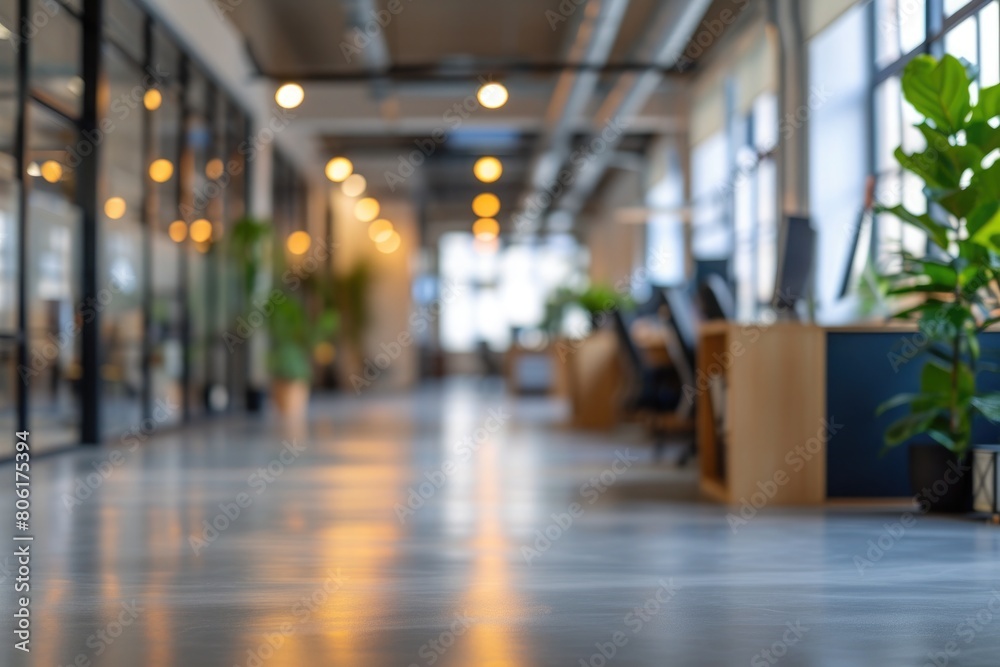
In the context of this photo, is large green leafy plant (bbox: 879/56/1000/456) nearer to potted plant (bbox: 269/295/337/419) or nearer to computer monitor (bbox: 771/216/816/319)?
computer monitor (bbox: 771/216/816/319)

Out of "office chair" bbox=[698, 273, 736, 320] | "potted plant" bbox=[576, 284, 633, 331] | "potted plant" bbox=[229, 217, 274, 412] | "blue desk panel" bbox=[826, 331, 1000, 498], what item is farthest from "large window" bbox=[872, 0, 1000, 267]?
"potted plant" bbox=[229, 217, 274, 412]

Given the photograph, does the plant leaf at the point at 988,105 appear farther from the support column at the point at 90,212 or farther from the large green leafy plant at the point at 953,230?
the support column at the point at 90,212

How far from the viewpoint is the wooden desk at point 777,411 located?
567cm

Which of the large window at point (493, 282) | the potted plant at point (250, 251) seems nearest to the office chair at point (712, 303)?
the potted plant at point (250, 251)

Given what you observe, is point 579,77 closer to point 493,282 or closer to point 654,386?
point 654,386

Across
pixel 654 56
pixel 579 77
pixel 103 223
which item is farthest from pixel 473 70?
pixel 103 223

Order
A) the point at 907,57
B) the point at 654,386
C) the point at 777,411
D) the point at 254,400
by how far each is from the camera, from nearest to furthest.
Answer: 1. the point at 777,411
2. the point at 654,386
3. the point at 907,57
4. the point at 254,400

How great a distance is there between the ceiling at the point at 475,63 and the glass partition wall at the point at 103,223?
158cm

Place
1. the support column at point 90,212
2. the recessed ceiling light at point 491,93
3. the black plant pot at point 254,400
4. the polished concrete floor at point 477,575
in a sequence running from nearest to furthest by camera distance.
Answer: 1. the polished concrete floor at point 477,575
2. the support column at point 90,212
3. the recessed ceiling light at point 491,93
4. the black plant pot at point 254,400

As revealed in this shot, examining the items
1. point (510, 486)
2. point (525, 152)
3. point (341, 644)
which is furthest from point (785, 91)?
point (525, 152)

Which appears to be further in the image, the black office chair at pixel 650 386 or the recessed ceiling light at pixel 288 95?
the recessed ceiling light at pixel 288 95

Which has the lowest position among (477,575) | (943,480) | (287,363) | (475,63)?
(477,575)

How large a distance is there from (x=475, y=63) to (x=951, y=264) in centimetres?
858

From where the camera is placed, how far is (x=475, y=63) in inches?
513
